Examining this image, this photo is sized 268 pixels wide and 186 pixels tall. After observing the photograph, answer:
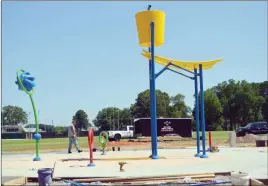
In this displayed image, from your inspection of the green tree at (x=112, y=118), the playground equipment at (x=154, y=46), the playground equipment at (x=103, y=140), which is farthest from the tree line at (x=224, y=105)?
the playground equipment at (x=154, y=46)

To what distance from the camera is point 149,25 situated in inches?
669

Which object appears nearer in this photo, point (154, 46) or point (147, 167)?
point (147, 167)

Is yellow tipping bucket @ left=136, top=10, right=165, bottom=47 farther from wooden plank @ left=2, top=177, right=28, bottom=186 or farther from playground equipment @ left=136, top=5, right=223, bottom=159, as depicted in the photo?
wooden plank @ left=2, top=177, right=28, bottom=186

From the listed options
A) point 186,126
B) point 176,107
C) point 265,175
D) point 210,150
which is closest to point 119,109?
point 176,107

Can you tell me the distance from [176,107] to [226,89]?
50.8 feet

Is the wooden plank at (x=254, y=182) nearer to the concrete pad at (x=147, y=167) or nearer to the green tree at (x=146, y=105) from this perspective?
the concrete pad at (x=147, y=167)

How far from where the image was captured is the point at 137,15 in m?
17.2

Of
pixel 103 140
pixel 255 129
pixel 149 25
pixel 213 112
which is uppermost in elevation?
pixel 213 112

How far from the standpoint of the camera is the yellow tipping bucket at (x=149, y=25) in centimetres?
1691

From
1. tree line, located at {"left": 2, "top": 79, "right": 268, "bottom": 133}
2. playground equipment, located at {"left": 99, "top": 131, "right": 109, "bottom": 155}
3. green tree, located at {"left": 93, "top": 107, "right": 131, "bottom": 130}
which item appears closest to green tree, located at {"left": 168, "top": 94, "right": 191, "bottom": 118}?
tree line, located at {"left": 2, "top": 79, "right": 268, "bottom": 133}

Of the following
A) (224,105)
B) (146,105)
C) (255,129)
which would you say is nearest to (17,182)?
(255,129)

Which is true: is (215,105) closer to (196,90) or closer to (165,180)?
(196,90)

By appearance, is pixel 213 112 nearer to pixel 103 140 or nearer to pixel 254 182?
Result: pixel 103 140

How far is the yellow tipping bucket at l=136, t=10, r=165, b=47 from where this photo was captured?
16.9 m
